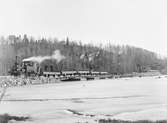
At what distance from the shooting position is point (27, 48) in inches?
4717

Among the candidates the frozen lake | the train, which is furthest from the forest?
the frozen lake

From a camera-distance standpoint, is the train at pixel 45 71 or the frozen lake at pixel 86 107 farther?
the train at pixel 45 71

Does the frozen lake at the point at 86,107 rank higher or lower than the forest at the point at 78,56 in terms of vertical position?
lower

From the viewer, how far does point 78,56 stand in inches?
5271

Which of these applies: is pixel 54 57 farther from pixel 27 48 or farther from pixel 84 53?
pixel 84 53

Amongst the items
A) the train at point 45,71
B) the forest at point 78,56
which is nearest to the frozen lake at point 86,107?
the train at point 45,71

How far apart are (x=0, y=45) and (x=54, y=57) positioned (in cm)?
2383

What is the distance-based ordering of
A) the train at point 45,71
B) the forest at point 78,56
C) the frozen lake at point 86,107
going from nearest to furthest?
the frozen lake at point 86,107, the train at point 45,71, the forest at point 78,56

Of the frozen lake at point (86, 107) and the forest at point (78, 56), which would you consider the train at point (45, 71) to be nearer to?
the forest at point (78, 56)

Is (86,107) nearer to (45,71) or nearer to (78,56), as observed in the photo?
(45,71)

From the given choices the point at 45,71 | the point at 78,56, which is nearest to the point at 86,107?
the point at 45,71

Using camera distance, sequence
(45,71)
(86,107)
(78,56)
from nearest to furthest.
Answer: (86,107) < (45,71) < (78,56)

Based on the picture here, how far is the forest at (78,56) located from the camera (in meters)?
114

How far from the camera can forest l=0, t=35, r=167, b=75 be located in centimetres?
11391
